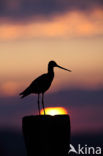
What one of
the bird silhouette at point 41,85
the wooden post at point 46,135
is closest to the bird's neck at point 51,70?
the bird silhouette at point 41,85

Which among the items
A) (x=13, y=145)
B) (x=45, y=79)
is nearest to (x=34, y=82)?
(x=45, y=79)

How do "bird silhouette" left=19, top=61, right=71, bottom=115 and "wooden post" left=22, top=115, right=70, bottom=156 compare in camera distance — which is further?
"bird silhouette" left=19, top=61, right=71, bottom=115

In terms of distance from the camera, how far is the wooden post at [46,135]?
12219 mm

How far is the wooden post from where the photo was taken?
40.1 feet

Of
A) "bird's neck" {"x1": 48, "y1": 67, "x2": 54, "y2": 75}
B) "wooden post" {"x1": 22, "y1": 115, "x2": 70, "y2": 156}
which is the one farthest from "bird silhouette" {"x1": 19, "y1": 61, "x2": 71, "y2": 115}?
"wooden post" {"x1": 22, "y1": 115, "x2": 70, "y2": 156}

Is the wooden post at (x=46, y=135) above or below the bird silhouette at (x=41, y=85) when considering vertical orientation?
below

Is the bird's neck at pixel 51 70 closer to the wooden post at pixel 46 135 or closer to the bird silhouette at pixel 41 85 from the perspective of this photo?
the bird silhouette at pixel 41 85

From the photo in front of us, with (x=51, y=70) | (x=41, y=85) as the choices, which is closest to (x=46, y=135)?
(x=41, y=85)

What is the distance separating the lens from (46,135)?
12227 millimetres

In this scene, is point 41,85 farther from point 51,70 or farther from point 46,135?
point 46,135

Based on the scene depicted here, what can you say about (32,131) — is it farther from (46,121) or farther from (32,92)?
(32,92)

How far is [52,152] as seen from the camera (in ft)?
40.2

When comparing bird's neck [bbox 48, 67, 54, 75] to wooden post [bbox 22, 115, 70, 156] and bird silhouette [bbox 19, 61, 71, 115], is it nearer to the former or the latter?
bird silhouette [bbox 19, 61, 71, 115]

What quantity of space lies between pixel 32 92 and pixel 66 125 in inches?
231
